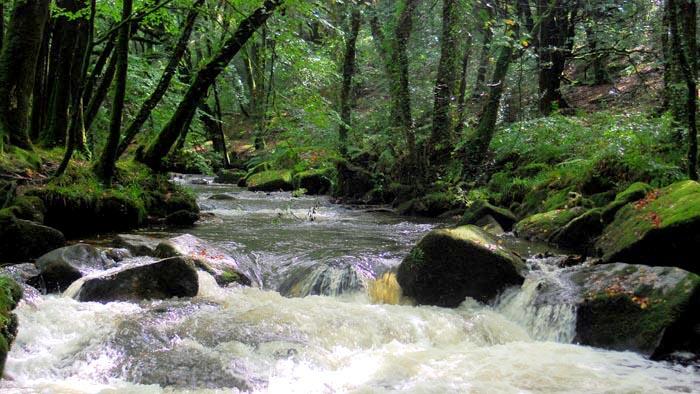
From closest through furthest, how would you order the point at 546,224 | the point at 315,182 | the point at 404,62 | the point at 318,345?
the point at 318,345 < the point at 546,224 < the point at 404,62 < the point at 315,182

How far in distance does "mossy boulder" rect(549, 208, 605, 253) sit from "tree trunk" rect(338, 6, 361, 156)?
9.20m

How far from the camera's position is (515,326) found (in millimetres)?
6234

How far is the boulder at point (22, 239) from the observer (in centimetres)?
704

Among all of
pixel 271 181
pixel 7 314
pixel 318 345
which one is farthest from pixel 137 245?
pixel 271 181

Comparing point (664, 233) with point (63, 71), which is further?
point (63, 71)

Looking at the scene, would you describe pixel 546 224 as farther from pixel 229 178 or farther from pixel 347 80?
pixel 229 178

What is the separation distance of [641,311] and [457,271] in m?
2.15

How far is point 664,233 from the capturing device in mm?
6383

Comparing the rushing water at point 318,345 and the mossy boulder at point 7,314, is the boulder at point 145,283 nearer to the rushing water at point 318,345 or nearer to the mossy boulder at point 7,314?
the rushing water at point 318,345

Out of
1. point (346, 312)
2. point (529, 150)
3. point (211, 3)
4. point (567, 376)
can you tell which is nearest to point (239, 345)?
point (346, 312)

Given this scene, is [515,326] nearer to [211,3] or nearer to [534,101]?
[211,3]

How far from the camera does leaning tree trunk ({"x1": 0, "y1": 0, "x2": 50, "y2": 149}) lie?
8.98 metres

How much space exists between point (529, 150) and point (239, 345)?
982 centimetres

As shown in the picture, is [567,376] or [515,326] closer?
[567,376]
